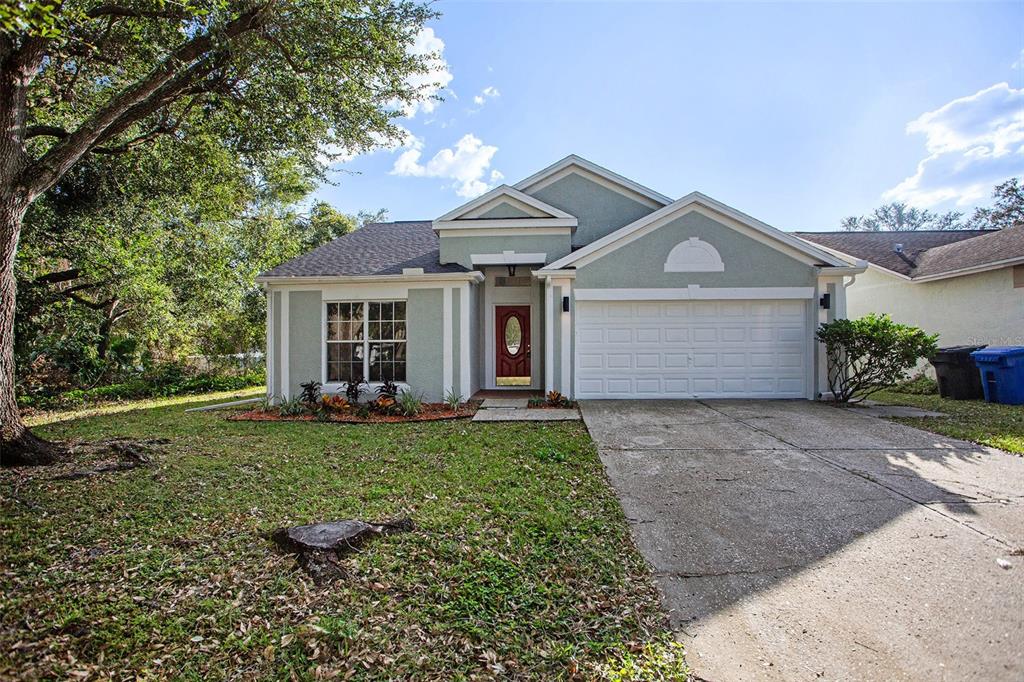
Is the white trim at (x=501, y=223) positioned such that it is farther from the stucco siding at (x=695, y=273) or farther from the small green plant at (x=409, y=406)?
the small green plant at (x=409, y=406)

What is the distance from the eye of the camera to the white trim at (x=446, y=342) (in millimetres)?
10469

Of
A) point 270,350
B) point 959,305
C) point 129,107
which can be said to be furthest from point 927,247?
point 129,107

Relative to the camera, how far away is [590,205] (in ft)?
41.9

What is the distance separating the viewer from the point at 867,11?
374 inches

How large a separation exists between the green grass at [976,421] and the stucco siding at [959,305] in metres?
3.12

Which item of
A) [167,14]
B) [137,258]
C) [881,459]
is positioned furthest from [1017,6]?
[137,258]

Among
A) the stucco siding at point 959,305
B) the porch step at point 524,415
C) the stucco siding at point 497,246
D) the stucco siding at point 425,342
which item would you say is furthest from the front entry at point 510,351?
the stucco siding at point 959,305

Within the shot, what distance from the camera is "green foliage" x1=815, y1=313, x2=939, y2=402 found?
866 centimetres

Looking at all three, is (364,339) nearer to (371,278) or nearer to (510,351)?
(371,278)

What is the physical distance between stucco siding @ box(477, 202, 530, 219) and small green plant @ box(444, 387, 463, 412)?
4.40 metres

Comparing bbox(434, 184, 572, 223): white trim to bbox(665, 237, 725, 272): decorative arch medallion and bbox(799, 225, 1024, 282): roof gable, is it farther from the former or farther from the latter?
bbox(799, 225, 1024, 282): roof gable

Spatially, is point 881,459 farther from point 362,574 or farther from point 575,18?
point 575,18

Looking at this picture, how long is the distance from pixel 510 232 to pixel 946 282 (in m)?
13.0

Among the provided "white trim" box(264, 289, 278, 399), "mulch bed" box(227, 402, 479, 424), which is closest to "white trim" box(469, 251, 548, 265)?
"mulch bed" box(227, 402, 479, 424)
